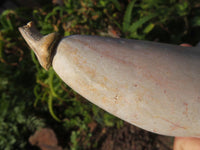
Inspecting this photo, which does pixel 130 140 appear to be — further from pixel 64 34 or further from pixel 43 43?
pixel 43 43

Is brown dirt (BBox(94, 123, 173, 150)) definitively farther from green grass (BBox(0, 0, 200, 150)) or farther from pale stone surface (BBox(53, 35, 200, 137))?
pale stone surface (BBox(53, 35, 200, 137))

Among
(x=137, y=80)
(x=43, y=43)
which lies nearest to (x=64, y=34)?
(x=43, y=43)

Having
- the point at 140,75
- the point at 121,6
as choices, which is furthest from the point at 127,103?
the point at 121,6

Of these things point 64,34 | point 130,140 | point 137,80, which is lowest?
point 130,140

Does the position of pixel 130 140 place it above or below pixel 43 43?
below

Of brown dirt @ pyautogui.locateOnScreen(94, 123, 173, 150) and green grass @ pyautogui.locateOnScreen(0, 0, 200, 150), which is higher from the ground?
green grass @ pyautogui.locateOnScreen(0, 0, 200, 150)

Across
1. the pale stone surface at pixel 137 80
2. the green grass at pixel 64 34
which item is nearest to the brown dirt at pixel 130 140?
the green grass at pixel 64 34

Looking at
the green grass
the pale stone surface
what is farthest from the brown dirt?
the pale stone surface

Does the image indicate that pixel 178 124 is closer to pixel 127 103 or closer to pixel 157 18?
pixel 127 103

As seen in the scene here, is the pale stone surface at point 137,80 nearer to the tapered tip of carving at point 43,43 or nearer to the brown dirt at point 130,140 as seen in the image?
the tapered tip of carving at point 43,43
